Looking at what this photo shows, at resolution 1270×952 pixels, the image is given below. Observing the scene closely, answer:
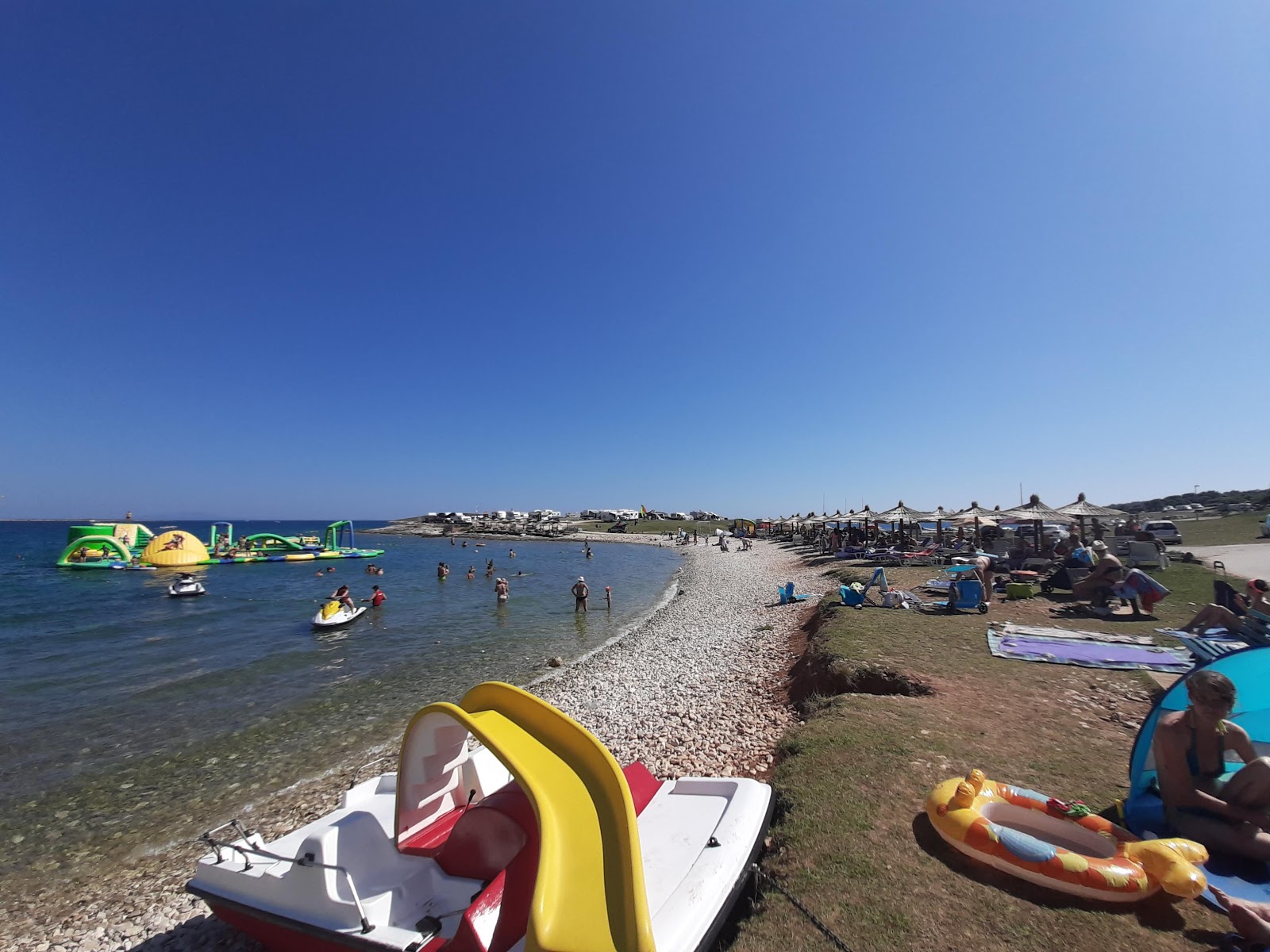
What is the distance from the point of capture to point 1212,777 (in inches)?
154

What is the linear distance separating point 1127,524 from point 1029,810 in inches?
1522

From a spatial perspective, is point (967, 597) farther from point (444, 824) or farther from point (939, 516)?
point (939, 516)

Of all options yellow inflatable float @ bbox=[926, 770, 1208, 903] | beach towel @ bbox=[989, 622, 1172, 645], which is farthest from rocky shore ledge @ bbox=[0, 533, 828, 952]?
beach towel @ bbox=[989, 622, 1172, 645]

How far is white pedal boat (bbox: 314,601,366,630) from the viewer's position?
65.9ft

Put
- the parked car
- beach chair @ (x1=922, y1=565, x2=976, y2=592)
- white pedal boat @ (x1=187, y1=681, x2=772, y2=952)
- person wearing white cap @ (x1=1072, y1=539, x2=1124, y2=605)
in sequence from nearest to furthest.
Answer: white pedal boat @ (x1=187, y1=681, x2=772, y2=952), person wearing white cap @ (x1=1072, y1=539, x2=1124, y2=605), beach chair @ (x1=922, y1=565, x2=976, y2=592), the parked car

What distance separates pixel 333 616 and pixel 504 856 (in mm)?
19973

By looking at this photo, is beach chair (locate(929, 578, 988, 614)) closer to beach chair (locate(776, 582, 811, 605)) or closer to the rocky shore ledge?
the rocky shore ledge

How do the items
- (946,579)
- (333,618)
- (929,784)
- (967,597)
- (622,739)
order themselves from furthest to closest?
(333,618)
(946,579)
(967,597)
(622,739)
(929,784)

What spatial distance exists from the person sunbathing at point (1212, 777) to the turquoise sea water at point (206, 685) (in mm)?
11068

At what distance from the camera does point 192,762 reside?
370 inches

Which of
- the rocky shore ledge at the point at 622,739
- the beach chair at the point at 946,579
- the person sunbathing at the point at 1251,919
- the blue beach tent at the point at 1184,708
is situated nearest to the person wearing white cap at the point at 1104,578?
the beach chair at the point at 946,579

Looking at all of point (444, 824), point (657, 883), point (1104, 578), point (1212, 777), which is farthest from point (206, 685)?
point (1104, 578)

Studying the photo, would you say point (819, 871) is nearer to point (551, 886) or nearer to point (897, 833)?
point (897, 833)

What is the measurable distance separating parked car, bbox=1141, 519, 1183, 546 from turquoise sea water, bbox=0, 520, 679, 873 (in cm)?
2953
